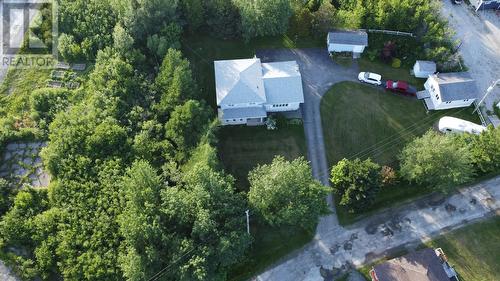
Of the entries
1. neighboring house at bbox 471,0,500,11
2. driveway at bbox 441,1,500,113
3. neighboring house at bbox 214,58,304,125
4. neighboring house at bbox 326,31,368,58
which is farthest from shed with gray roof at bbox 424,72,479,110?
neighboring house at bbox 214,58,304,125

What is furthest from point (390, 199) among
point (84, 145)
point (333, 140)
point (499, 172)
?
point (84, 145)

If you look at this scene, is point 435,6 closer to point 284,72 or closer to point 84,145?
point 284,72

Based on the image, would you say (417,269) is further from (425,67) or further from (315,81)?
(425,67)

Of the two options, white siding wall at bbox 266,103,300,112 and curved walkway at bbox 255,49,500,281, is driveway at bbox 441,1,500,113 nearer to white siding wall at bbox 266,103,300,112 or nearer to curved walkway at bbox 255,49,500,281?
curved walkway at bbox 255,49,500,281

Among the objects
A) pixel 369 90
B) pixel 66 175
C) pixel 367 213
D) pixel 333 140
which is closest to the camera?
pixel 66 175

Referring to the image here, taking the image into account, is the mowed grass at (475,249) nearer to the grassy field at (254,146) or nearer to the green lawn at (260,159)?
the green lawn at (260,159)

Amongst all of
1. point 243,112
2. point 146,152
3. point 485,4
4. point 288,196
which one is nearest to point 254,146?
point 243,112
